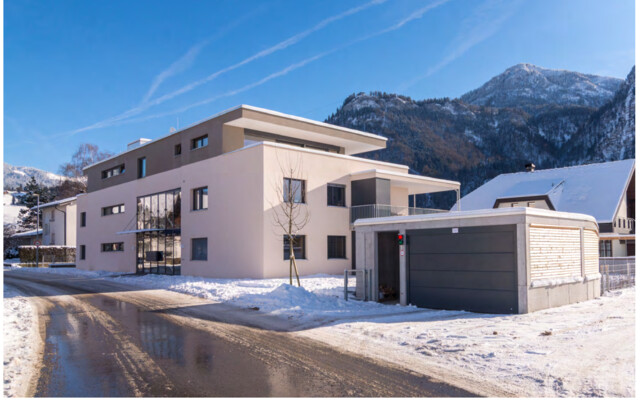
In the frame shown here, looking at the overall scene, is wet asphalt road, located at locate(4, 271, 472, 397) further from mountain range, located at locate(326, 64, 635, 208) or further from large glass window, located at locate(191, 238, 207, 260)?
mountain range, located at locate(326, 64, 635, 208)

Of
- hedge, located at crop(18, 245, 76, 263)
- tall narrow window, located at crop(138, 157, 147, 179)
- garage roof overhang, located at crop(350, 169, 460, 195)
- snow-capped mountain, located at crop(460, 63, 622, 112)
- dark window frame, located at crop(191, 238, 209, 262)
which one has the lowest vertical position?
hedge, located at crop(18, 245, 76, 263)

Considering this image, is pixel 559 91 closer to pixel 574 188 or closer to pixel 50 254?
pixel 574 188

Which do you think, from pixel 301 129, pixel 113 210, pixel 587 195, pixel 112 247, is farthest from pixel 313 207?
pixel 587 195

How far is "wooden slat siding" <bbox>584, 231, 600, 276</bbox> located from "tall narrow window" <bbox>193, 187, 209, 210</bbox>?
62.9 ft

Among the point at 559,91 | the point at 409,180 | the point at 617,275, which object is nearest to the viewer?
the point at 617,275

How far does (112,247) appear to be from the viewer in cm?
3609

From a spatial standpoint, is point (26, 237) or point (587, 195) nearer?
point (587, 195)

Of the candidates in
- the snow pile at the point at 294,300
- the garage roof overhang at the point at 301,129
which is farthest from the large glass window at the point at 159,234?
the snow pile at the point at 294,300

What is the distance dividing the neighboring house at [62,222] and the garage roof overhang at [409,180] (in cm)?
3745

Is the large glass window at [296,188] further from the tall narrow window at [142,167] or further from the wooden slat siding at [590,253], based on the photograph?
the wooden slat siding at [590,253]

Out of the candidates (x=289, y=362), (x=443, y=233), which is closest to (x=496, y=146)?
(x=443, y=233)

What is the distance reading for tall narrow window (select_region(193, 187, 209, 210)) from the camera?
28200mm

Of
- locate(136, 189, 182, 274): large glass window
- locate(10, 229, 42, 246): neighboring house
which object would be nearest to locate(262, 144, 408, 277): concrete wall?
locate(136, 189, 182, 274): large glass window

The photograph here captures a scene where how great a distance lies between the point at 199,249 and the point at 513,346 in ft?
72.1
